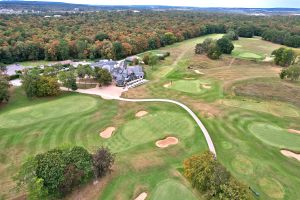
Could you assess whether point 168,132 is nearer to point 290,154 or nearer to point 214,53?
point 290,154

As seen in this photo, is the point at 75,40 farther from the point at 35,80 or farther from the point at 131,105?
the point at 131,105

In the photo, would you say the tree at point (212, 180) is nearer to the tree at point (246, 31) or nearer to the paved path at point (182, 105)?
the paved path at point (182, 105)

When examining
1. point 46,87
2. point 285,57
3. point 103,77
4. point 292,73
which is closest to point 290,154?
point 292,73

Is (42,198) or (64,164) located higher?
(64,164)

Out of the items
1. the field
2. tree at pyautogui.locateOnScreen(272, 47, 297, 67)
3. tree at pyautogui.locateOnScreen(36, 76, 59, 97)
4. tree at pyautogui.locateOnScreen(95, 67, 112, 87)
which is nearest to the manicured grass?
the field

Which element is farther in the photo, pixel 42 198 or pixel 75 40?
pixel 75 40

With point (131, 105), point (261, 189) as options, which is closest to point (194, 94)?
point (131, 105)

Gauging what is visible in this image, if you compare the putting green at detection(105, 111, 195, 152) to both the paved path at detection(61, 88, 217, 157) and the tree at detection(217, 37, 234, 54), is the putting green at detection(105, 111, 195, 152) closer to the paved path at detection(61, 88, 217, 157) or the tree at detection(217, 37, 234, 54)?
the paved path at detection(61, 88, 217, 157)
